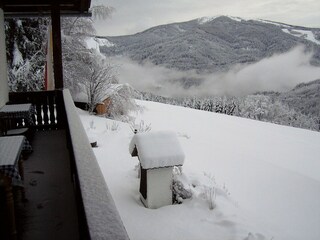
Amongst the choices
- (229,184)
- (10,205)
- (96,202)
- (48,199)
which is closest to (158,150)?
(48,199)

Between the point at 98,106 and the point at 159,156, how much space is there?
491 inches

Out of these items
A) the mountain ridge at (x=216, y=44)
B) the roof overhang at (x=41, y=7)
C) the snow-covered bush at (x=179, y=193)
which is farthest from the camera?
the mountain ridge at (x=216, y=44)

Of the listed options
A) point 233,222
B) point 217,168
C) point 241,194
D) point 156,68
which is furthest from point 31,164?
point 156,68

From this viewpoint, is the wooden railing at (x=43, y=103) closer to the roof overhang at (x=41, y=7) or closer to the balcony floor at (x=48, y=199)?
the balcony floor at (x=48, y=199)

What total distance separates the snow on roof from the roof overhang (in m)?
3.33

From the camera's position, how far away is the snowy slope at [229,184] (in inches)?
227

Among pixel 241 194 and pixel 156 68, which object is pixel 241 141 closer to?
pixel 241 194

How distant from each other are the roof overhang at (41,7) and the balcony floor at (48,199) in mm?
3410

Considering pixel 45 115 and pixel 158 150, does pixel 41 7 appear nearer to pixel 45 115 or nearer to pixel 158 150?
pixel 45 115

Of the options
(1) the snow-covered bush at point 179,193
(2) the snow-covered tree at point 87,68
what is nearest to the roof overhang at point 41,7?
(1) the snow-covered bush at point 179,193

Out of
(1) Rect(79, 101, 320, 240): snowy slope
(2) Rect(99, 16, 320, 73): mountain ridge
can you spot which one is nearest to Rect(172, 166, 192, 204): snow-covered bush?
(1) Rect(79, 101, 320, 240): snowy slope

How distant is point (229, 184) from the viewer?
31.3 feet

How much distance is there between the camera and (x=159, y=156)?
20.4 ft

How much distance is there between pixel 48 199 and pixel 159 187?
9.30 ft
